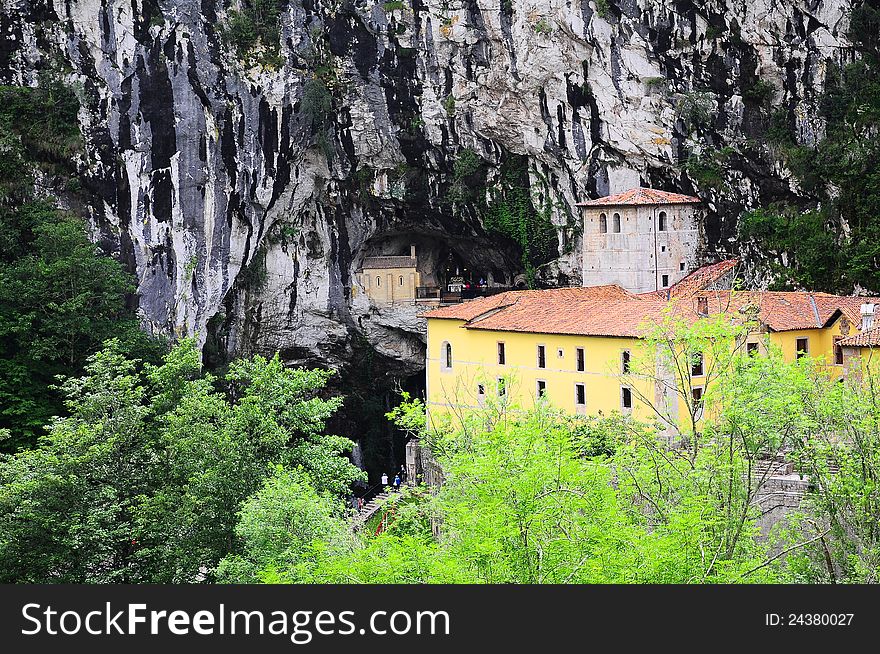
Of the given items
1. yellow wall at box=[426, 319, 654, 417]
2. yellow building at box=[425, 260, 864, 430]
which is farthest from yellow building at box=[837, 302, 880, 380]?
yellow wall at box=[426, 319, 654, 417]

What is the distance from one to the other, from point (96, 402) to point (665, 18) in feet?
106

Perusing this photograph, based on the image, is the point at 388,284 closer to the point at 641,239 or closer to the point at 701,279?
the point at 641,239

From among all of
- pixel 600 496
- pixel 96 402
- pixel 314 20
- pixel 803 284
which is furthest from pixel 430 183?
pixel 600 496

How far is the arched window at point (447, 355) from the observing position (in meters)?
55.0

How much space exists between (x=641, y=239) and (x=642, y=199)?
1.56 metres

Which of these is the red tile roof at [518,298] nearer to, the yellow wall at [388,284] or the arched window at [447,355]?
the arched window at [447,355]

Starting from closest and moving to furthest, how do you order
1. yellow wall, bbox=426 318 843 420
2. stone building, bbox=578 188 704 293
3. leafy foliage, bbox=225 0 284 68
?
yellow wall, bbox=426 318 843 420
stone building, bbox=578 188 704 293
leafy foliage, bbox=225 0 284 68

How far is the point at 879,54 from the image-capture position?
5850cm

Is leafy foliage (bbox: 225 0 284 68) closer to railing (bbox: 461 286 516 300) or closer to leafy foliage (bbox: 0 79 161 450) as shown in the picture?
leafy foliage (bbox: 0 79 161 450)

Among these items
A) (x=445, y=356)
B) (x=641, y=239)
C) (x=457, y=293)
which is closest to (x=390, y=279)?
(x=457, y=293)

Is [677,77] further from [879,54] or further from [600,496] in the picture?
[600,496]

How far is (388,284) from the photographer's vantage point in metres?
66.9

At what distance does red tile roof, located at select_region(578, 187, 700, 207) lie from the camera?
2285 inches

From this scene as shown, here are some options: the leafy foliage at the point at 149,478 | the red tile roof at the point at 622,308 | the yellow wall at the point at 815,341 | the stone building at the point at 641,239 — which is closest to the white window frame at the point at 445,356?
the red tile roof at the point at 622,308
